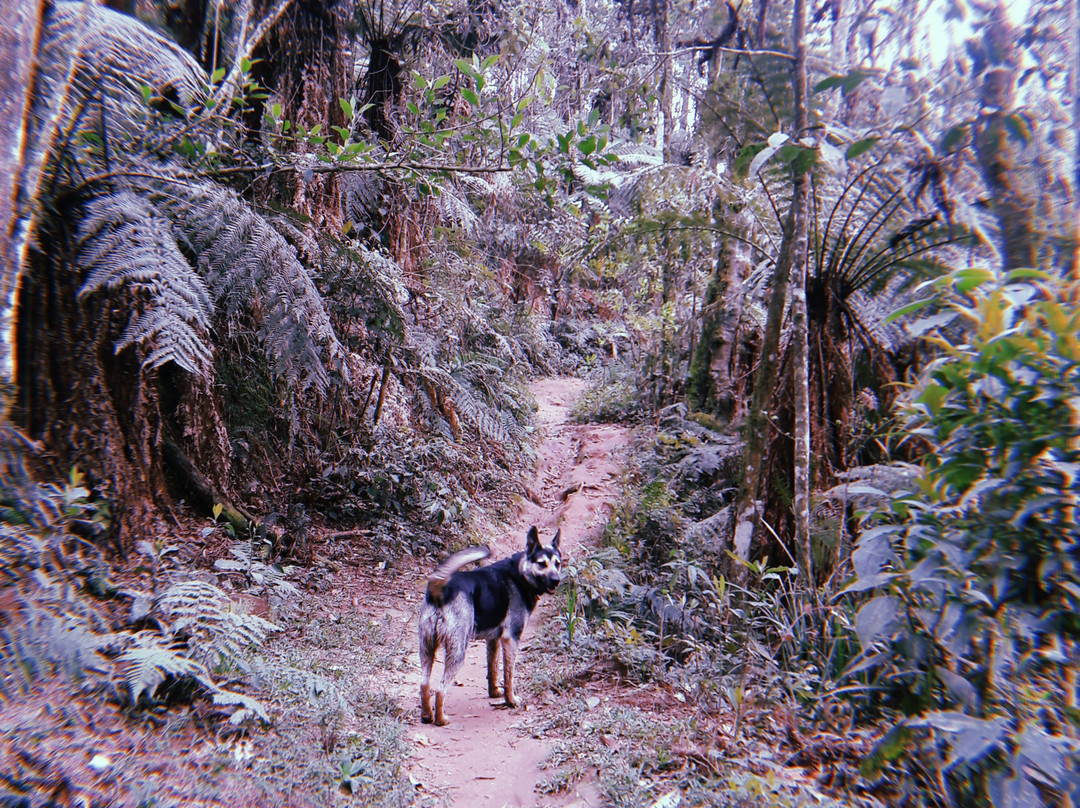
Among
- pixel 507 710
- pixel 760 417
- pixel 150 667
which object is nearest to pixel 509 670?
pixel 507 710

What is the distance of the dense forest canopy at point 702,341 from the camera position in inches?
83.1

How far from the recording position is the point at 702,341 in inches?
327

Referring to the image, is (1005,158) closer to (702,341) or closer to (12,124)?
(12,124)

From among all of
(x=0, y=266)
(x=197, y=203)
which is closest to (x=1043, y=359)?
(x=0, y=266)

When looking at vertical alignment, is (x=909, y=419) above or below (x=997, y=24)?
below

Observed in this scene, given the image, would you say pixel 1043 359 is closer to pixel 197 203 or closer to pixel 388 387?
pixel 197 203

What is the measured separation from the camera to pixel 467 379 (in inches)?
329

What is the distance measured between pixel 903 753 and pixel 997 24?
10.3 feet

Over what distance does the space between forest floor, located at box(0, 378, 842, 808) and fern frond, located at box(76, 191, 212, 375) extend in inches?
61.8

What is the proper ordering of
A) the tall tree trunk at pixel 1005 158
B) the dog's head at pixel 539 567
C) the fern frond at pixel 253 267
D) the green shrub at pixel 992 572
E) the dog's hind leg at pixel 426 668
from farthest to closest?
the dog's head at pixel 539 567 → the dog's hind leg at pixel 426 668 → the fern frond at pixel 253 267 → the tall tree trunk at pixel 1005 158 → the green shrub at pixel 992 572

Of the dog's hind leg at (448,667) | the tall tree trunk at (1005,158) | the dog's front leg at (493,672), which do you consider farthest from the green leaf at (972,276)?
the dog's front leg at (493,672)

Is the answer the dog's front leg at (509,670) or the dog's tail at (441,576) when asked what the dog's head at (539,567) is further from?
the dog's tail at (441,576)

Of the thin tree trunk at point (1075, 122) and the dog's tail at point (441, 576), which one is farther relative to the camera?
the dog's tail at point (441, 576)

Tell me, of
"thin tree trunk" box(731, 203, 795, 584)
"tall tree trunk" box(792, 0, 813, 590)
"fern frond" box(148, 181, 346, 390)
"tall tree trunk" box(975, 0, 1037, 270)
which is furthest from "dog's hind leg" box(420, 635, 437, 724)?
"tall tree trunk" box(975, 0, 1037, 270)
